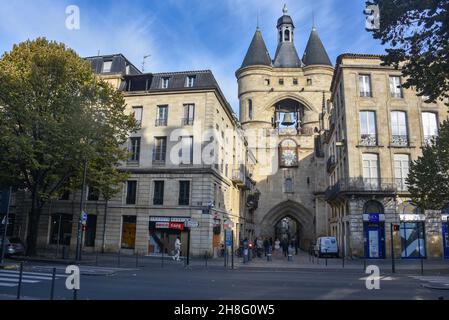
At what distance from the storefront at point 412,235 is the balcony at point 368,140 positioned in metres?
5.60

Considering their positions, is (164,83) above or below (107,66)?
below

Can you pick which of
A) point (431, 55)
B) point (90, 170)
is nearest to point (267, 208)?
point (90, 170)

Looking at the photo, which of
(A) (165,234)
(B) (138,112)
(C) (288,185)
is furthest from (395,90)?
(C) (288,185)

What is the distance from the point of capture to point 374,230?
27688 millimetres

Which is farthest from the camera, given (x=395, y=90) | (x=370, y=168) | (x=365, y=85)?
(x=365, y=85)

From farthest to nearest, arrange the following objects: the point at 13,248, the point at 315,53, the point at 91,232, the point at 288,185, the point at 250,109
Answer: the point at 315,53, the point at 250,109, the point at 288,185, the point at 91,232, the point at 13,248

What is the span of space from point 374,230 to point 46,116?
2292 centimetres

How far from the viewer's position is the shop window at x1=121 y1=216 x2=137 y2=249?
2809 cm

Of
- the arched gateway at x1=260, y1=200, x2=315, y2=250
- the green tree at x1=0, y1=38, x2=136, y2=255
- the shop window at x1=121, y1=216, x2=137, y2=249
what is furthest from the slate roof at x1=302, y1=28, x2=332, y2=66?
the green tree at x1=0, y1=38, x2=136, y2=255

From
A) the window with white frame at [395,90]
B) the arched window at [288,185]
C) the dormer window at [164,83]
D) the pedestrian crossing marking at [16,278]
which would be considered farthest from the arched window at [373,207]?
the arched window at [288,185]

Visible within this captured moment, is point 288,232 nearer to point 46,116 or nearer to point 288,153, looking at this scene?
point 288,153

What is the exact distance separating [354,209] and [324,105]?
2483 cm

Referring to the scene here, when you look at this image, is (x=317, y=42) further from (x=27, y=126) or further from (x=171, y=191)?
(x=27, y=126)

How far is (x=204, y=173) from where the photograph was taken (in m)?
27.5
